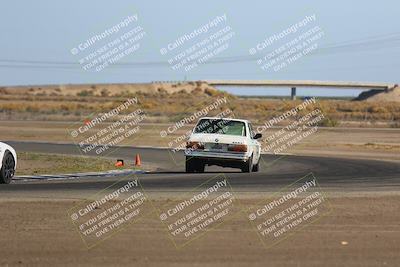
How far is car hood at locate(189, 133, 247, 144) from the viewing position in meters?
23.2

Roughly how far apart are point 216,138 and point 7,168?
6.53 meters

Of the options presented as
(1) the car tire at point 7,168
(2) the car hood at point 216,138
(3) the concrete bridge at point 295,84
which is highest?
(1) the car tire at point 7,168

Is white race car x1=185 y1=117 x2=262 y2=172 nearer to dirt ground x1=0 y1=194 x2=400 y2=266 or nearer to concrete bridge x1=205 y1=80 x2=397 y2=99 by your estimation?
dirt ground x1=0 y1=194 x2=400 y2=266

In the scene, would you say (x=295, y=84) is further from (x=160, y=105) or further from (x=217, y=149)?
(x=217, y=149)

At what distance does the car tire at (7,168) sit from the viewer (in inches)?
709

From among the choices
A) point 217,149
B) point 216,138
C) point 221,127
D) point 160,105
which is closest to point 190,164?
point 217,149

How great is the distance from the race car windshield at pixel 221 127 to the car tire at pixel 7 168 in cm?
650

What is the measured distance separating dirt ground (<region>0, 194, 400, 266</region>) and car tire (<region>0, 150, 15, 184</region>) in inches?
212

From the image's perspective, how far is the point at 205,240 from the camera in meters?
10.5

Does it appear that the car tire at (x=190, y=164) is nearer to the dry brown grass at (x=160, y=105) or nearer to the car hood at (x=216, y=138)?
the car hood at (x=216, y=138)

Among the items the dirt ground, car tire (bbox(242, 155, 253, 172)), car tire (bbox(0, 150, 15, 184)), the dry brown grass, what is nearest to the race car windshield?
car tire (bbox(242, 155, 253, 172))

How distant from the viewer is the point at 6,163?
18188 mm

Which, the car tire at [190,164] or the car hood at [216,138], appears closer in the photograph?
the car hood at [216,138]

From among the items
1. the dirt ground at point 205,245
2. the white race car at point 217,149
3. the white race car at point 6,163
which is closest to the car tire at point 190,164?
the white race car at point 217,149
